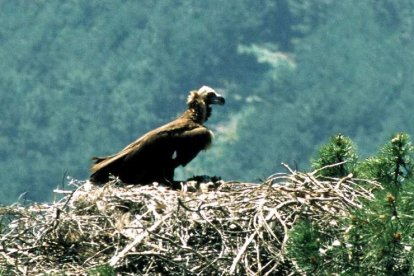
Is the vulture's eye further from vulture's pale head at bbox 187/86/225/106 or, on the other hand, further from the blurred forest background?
the blurred forest background

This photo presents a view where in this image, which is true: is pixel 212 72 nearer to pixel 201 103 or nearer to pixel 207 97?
pixel 207 97

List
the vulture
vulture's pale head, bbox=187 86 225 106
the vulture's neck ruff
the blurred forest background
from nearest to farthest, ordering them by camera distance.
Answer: the vulture < the vulture's neck ruff < vulture's pale head, bbox=187 86 225 106 < the blurred forest background

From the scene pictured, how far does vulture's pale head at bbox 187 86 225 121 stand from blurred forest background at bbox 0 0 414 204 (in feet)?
214

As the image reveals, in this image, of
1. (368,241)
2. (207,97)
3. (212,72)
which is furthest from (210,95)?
(212,72)

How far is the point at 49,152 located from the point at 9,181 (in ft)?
34.6

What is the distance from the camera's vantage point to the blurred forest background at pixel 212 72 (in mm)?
86562

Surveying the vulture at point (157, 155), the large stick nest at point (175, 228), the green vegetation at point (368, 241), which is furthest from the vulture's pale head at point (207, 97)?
the green vegetation at point (368, 241)

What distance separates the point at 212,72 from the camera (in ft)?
319

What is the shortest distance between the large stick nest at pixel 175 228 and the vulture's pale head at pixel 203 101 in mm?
3065

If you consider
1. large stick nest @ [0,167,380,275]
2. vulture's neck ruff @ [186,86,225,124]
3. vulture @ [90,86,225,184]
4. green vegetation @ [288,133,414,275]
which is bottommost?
green vegetation @ [288,133,414,275]

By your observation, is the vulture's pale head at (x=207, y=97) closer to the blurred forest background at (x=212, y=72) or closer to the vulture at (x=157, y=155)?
the vulture at (x=157, y=155)

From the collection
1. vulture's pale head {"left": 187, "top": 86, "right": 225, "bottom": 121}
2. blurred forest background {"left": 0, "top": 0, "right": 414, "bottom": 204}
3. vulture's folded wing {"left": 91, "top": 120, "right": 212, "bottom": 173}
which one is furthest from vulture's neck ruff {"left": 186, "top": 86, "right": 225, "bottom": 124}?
blurred forest background {"left": 0, "top": 0, "right": 414, "bottom": 204}

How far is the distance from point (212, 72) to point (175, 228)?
283ft

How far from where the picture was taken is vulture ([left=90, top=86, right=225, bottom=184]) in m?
13.8
